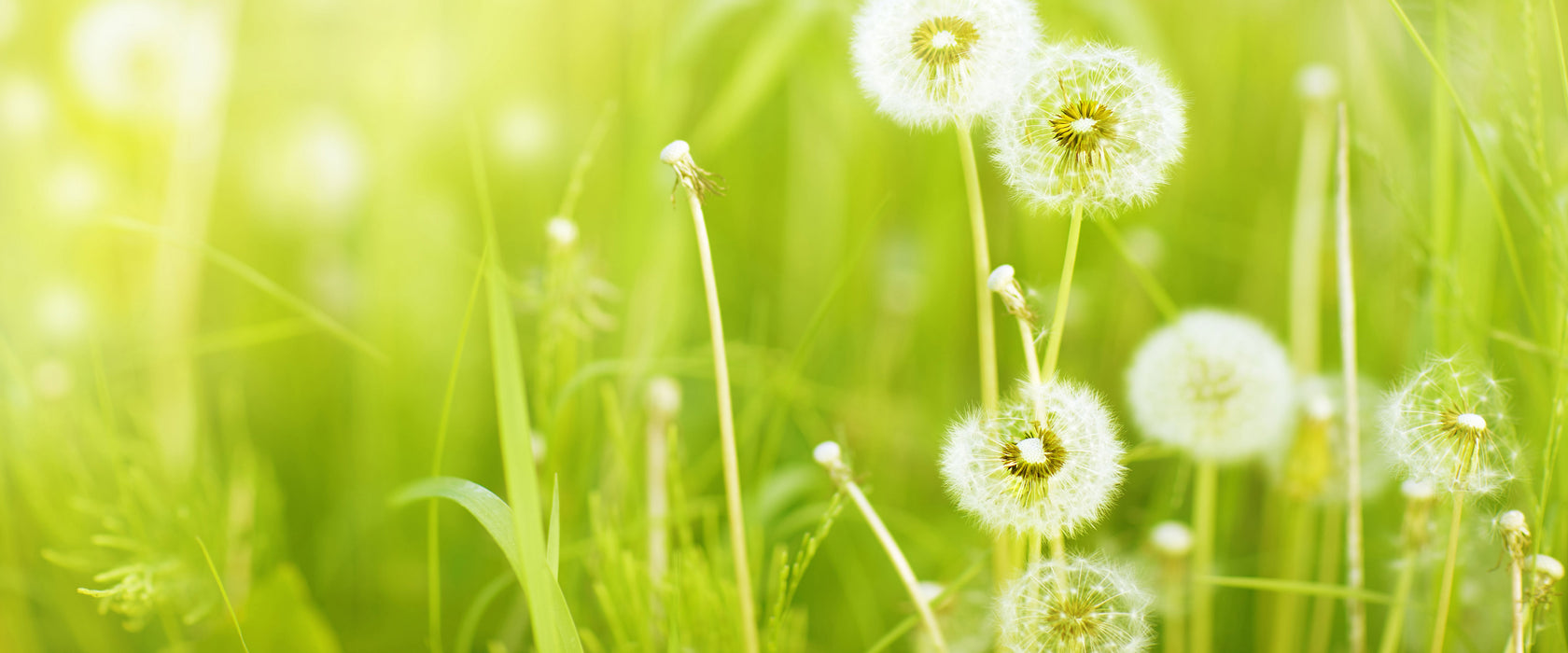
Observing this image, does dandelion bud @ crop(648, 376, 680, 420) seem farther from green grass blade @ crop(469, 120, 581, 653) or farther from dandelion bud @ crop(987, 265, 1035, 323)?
dandelion bud @ crop(987, 265, 1035, 323)

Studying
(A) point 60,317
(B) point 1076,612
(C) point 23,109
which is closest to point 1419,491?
(B) point 1076,612

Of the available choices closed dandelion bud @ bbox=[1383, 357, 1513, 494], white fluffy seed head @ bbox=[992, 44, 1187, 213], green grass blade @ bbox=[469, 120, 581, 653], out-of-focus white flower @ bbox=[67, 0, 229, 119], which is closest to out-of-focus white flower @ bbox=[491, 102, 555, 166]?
out-of-focus white flower @ bbox=[67, 0, 229, 119]

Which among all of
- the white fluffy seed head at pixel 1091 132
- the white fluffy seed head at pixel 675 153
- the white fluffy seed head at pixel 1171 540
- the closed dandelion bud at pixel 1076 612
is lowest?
the closed dandelion bud at pixel 1076 612

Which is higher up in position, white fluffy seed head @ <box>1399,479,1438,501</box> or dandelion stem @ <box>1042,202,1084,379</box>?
dandelion stem @ <box>1042,202,1084,379</box>

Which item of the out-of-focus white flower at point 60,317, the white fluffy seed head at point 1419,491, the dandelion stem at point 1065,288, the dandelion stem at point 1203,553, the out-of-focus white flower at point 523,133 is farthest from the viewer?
the out-of-focus white flower at point 523,133

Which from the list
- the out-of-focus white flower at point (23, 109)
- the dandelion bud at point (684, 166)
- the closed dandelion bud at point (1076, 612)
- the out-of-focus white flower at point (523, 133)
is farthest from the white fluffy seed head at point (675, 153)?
the out-of-focus white flower at point (23, 109)

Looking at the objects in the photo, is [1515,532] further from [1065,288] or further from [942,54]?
[942,54]

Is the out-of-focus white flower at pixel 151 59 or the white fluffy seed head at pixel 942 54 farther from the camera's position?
the out-of-focus white flower at pixel 151 59

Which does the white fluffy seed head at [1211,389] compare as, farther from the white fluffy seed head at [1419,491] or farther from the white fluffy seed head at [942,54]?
the white fluffy seed head at [942,54]
